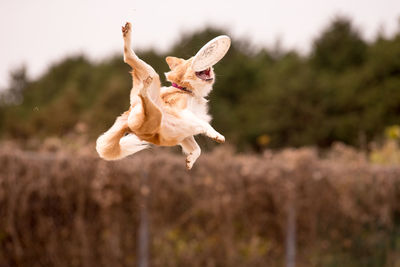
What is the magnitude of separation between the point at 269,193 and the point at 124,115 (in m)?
5.47

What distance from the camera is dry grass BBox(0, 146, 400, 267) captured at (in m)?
5.08

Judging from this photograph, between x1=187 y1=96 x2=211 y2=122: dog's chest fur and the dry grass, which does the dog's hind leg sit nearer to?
x1=187 y1=96 x2=211 y2=122: dog's chest fur

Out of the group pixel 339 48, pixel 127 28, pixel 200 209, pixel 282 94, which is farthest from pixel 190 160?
pixel 339 48

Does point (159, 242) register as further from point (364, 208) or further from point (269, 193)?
point (364, 208)

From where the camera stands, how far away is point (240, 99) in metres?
23.3

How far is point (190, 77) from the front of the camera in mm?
1479

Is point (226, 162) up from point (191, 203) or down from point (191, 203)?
up

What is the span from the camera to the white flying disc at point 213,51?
135 cm

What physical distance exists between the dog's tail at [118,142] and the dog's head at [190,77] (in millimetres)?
184

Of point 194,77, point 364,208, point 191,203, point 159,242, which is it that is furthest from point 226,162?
point 194,77

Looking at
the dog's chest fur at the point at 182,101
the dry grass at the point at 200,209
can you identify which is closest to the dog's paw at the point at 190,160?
the dog's chest fur at the point at 182,101

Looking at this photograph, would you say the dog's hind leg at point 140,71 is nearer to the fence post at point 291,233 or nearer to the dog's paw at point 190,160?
the dog's paw at point 190,160

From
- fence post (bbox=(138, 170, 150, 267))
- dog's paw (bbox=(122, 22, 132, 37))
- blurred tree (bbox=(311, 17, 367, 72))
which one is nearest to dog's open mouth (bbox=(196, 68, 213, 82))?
dog's paw (bbox=(122, 22, 132, 37))

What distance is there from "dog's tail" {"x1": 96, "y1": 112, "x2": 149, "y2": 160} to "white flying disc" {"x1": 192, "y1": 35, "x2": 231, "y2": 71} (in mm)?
244
